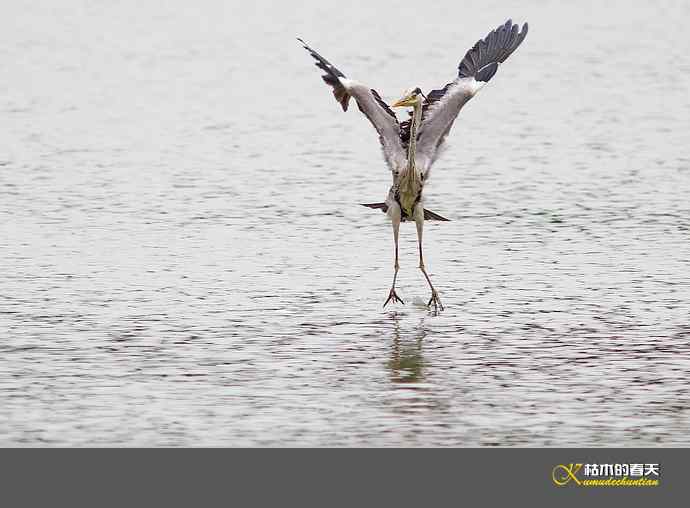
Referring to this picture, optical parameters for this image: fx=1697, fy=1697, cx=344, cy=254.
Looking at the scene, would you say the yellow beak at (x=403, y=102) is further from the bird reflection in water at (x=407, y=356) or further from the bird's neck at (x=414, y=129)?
the bird reflection in water at (x=407, y=356)

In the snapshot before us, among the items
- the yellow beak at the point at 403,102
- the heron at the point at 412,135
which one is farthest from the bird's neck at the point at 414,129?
the yellow beak at the point at 403,102

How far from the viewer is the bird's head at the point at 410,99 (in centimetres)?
1340

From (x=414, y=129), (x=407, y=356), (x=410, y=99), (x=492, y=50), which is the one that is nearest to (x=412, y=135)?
(x=414, y=129)

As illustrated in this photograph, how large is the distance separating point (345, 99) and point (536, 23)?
2515 centimetres

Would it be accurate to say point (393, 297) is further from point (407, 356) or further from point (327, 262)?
point (407, 356)

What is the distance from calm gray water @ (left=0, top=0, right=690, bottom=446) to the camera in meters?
10.5

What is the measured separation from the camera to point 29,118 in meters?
24.3

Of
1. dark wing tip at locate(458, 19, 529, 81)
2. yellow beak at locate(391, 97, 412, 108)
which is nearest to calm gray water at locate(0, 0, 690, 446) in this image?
yellow beak at locate(391, 97, 412, 108)

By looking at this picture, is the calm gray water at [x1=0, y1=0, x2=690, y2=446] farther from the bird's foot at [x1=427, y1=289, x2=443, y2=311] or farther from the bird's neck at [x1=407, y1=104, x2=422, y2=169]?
the bird's neck at [x1=407, y1=104, x2=422, y2=169]

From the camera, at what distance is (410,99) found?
13.5 meters

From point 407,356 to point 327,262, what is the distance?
3.33m

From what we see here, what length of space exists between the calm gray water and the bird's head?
1.57 metres

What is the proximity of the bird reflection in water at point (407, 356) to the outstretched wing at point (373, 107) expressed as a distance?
61.9 inches
